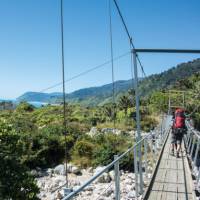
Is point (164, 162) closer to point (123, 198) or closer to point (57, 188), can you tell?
point (123, 198)

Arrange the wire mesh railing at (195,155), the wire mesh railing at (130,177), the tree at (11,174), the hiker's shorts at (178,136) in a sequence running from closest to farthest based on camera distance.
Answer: the wire mesh railing at (130,177) < the wire mesh railing at (195,155) < the tree at (11,174) < the hiker's shorts at (178,136)

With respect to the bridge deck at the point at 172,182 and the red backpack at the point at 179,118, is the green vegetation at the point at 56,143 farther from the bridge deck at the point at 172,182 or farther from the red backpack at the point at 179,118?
the red backpack at the point at 179,118

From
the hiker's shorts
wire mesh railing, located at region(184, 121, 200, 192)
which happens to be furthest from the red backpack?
wire mesh railing, located at region(184, 121, 200, 192)

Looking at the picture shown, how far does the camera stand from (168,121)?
23.0 meters

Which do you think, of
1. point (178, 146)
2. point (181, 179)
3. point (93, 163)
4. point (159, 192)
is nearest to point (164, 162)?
point (178, 146)

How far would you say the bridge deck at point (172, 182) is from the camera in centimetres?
602

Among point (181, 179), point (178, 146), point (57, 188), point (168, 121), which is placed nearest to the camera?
point (181, 179)

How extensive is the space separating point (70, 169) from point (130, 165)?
322 cm

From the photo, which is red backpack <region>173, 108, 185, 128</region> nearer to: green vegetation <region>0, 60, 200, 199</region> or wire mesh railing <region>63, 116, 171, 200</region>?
wire mesh railing <region>63, 116, 171, 200</region>

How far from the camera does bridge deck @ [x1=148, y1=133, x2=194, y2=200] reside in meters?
6.02

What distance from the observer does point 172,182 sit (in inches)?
283

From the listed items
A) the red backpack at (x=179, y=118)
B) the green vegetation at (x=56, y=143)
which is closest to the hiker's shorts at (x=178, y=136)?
the red backpack at (x=179, y=118)

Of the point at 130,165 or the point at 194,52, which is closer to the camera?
the point at 194,52

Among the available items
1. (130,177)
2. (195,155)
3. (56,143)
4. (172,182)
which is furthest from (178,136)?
(56,143)
